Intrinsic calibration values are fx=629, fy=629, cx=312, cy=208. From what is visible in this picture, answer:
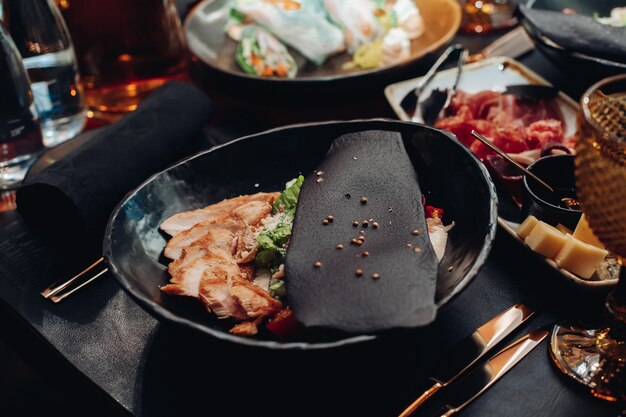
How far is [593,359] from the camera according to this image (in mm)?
942

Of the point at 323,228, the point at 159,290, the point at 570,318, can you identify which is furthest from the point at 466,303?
the point at 159,290

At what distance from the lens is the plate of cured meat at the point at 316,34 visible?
185cm

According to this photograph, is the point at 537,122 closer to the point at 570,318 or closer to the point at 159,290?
the point at 570,318

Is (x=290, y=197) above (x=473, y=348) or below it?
above

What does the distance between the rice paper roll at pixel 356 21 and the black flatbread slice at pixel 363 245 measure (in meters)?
0.81

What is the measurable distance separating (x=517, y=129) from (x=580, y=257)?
529 millimetres

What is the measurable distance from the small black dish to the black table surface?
3.2 inches

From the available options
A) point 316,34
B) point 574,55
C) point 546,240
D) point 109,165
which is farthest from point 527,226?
point 316,34

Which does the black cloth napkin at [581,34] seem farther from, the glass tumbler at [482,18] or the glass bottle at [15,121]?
the glass bottle at [15,121]

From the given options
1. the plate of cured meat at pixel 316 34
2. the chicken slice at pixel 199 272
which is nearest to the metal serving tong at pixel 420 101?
the plate of cured meat at pixel 316 34

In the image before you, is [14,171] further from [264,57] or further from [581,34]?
[581,34]

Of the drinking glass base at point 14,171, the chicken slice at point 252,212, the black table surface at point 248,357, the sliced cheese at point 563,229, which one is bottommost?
the black table surface at point 248,357

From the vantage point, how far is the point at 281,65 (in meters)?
1.84

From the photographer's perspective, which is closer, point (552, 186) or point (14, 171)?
point (552, 186)
